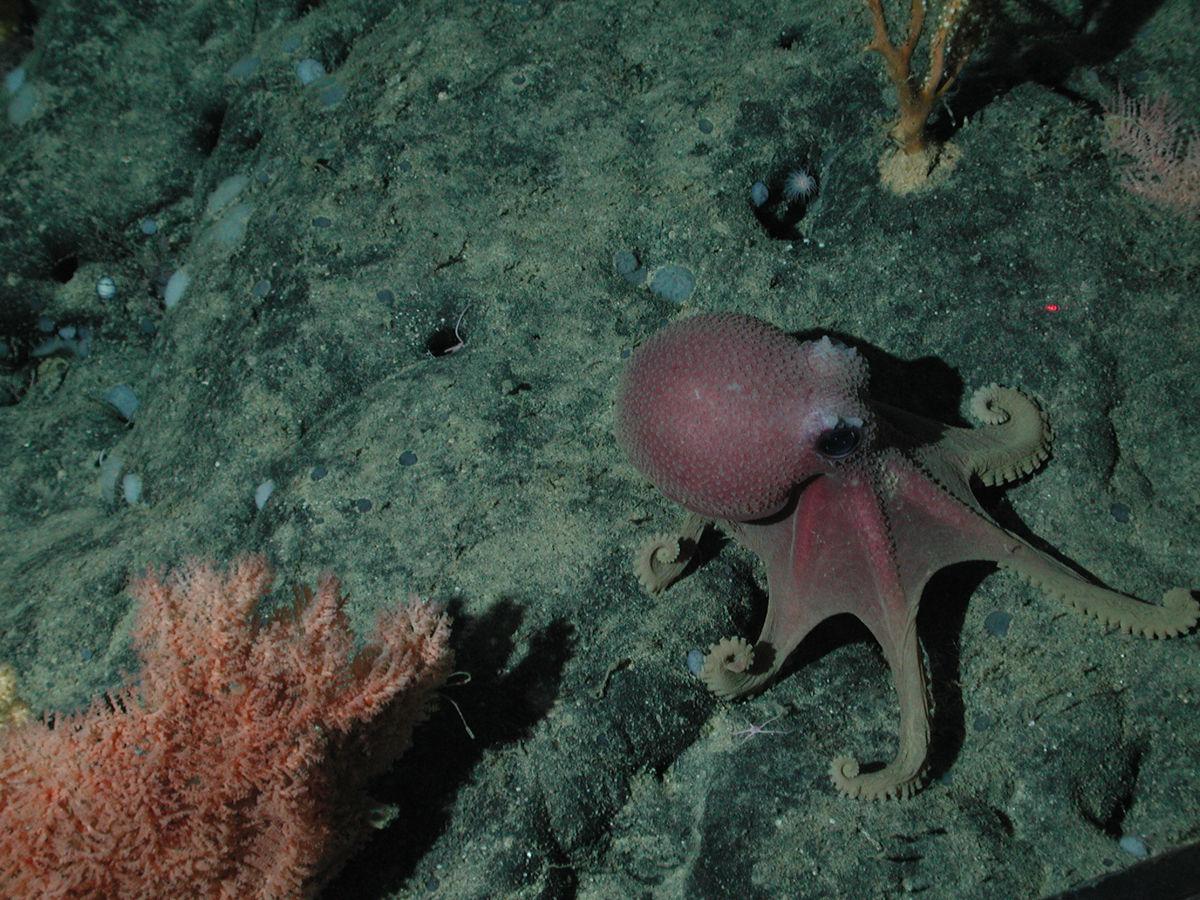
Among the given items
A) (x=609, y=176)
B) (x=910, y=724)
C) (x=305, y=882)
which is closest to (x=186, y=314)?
(x=609, y=176)

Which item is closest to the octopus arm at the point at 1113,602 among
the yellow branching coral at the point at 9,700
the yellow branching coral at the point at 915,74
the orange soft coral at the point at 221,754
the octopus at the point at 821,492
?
the octopus at the point at 821,492

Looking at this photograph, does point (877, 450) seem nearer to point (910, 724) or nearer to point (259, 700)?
point (910, 724)

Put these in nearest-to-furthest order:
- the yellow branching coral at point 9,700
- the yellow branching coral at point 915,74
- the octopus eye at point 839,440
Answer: the octopus eye at point 839,440
the yellow branching coral at point 9,700
the yellow branching coral at point 915,74

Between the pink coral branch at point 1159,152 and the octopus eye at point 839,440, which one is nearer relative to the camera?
the octopus eye at point 839,440

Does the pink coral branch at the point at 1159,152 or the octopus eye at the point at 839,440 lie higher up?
the octopus eye at the point at 839,440

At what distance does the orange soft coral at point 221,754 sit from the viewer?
7.80ft

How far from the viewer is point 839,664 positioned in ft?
9.80

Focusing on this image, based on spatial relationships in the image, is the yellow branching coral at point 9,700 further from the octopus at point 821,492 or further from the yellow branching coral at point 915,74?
the yellow branching coral at point 915,74

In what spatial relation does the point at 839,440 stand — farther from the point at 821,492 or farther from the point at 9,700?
the point at 9,700

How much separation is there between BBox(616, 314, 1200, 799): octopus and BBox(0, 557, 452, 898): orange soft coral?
1.05 meters

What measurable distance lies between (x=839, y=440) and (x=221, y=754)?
2.25m

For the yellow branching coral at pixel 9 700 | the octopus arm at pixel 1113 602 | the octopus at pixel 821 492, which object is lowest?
the octopus arm at pixel 1113 602

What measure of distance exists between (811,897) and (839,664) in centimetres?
82

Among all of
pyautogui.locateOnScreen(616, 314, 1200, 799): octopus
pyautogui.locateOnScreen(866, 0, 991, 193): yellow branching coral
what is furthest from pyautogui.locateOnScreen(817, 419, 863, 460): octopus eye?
pyautogui.locateOnScreen(866, 0, 991, 193): yellow branching coral
